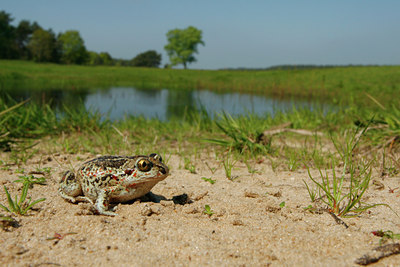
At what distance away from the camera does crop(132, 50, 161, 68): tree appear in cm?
6844

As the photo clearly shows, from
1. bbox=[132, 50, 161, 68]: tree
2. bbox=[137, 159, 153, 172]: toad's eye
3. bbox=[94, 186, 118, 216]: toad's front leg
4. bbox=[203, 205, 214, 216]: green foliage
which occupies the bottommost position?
bbox=[203, 205, 214, 216]: green foliage

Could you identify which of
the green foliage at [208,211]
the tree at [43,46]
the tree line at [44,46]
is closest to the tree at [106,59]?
the tree line at [44,46]

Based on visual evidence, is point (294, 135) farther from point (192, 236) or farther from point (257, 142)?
point (192, 236)

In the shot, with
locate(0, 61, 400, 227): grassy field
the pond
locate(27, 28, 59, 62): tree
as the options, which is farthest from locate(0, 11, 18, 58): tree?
locate(0, 61, 400, 227): grassy field

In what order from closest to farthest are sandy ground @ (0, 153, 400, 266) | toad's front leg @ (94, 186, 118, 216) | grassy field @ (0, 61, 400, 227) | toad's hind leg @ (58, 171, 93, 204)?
sandy ground @ (0, 153, 400, 266) → toad's front leg @ (94, 186, 118, 216) → toad's hind leg @ (58, 171, 93, 204) → grassy field @ (0, 61, 400, 227)

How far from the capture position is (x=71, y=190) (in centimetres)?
273

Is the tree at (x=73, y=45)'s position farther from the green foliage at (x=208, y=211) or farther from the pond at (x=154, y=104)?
the green foliage at (x=208, y=211)

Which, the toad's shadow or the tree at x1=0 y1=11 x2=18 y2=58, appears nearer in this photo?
the toad's shadow

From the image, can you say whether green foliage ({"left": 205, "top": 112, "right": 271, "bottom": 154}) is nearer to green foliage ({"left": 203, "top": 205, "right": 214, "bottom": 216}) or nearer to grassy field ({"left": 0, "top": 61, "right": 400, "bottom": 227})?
grassy field ({"left": 0, "top": 61, "right": 400, "bottom": 227})

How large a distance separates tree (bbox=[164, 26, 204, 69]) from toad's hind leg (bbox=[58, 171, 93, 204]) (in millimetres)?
75204

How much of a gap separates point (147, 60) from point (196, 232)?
68.8m

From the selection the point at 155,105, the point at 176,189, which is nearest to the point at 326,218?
the point at 176,189

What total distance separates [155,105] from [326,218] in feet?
45.2

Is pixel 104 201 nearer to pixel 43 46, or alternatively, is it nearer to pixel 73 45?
pixel 43 46
